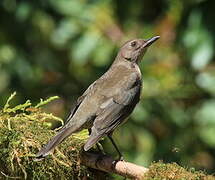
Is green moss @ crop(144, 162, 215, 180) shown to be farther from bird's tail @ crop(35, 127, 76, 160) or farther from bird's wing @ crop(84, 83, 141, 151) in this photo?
bird's wing @ crop(84, 83, 141, 151)

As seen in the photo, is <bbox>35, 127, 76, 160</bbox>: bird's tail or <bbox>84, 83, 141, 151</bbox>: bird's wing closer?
<bbox>35, 127, 76, 160</bbox>: bird's tail

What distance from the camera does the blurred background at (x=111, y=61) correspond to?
795 centimetres

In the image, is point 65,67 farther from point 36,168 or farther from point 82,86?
point 36,168

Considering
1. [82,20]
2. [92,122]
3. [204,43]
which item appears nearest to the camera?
[92,122]

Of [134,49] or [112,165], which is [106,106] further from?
[134,49]

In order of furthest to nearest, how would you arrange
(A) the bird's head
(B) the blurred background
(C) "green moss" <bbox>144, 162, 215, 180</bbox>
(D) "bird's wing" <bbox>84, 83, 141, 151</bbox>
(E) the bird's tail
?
(B) the blurred background → (A) the bird's head → (D) "bird's wing" <bbox>84, 83, 141, 151</bbox> → (E) the bird's tail → (C) "green moss" <bbox>144, 162, 215, 180</bbox>

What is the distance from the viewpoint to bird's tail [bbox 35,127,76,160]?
4898 mm

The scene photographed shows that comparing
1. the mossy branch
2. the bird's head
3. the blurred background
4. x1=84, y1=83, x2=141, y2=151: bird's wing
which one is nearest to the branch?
the mossy branch

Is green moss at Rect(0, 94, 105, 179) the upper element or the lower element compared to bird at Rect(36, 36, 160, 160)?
lower

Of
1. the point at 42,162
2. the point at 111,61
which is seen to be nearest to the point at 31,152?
the point at 42,162

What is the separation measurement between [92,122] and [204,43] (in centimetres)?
161

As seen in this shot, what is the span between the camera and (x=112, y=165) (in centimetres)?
511

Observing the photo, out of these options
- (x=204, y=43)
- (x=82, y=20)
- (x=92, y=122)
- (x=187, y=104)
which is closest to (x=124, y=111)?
(x=92, y=122)

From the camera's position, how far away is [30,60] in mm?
8531
